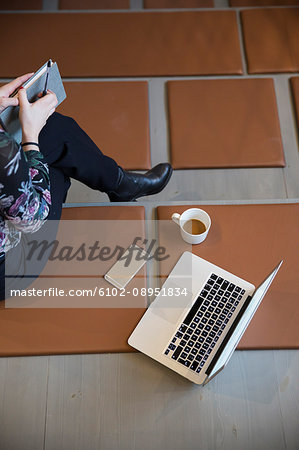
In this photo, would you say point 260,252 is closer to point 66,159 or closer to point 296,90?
point 66,159

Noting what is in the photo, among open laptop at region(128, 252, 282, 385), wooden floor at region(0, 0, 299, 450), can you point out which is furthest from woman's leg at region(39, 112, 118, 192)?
wooden floor at region(0, 0, 299, 450)

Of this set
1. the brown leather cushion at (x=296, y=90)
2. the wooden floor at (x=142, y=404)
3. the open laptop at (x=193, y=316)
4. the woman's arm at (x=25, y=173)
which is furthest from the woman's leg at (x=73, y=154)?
the brown leather cushion at (x=296, y=90)

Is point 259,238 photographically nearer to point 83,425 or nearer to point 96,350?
point 96,350

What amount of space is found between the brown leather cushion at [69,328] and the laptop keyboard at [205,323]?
13 centimetres

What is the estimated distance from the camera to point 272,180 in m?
1.57

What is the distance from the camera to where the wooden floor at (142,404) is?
101 centimetres

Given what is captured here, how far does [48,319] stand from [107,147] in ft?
2.54

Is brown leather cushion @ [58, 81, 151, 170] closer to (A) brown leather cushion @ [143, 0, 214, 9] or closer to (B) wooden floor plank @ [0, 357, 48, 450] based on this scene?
(A) brown leather cushion @ [143, 0, 214, 9]

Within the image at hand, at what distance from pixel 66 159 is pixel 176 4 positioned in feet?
3.81

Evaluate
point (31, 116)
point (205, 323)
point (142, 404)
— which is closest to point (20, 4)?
point (31, 116)

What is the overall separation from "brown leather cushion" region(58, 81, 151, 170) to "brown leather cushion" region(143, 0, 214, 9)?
464mm

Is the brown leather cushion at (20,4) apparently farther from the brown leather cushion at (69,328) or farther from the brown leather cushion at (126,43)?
the brown leather cushion at (69,328)

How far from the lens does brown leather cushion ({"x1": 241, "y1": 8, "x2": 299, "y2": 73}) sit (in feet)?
5.69

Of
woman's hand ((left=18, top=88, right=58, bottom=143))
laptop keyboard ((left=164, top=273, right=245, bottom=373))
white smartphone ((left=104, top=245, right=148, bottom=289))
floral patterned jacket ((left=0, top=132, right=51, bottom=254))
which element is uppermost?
woman's hand ((left=18, top=88, right=58, bottom=143))
